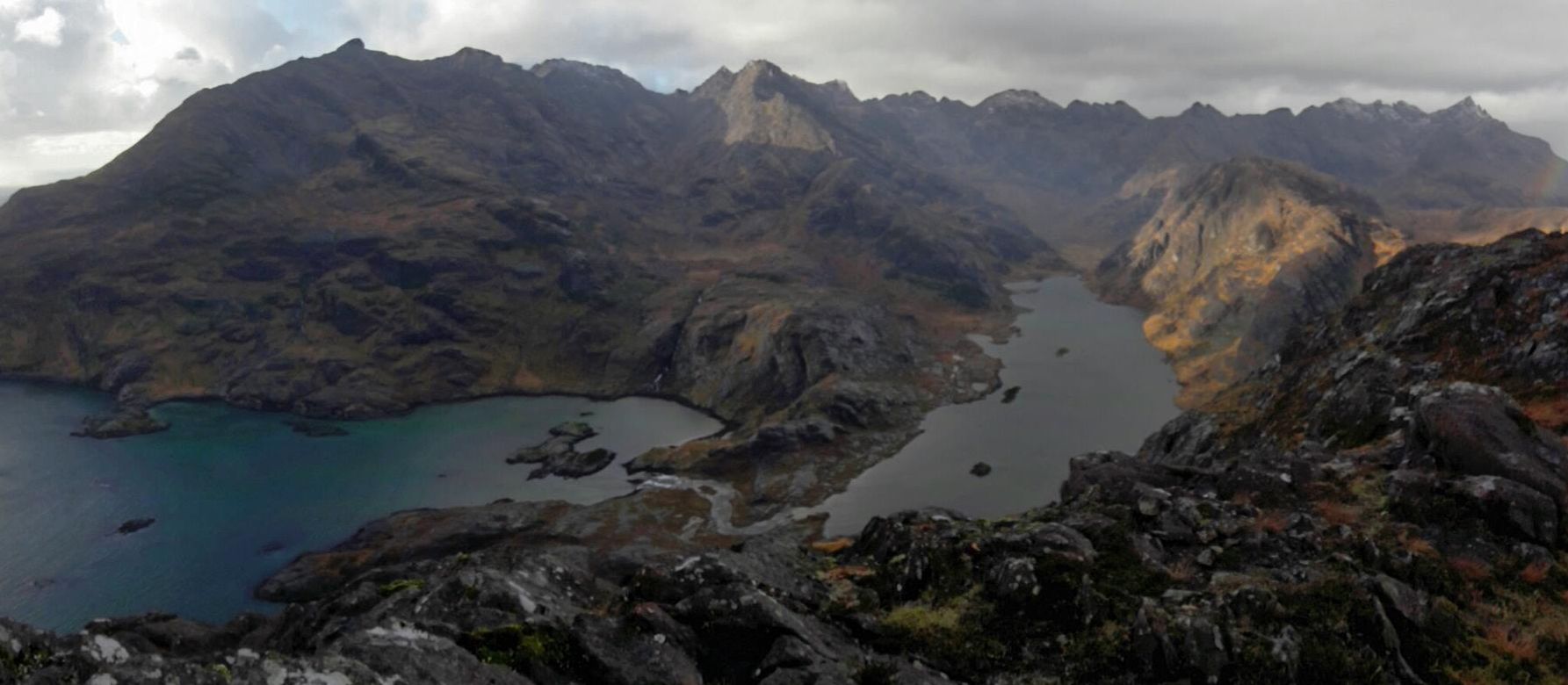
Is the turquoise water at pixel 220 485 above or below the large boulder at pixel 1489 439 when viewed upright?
below

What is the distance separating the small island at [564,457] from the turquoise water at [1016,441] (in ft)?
162

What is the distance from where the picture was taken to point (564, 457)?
144875mm

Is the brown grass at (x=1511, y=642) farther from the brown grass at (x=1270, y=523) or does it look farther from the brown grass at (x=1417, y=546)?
the brown grass at (x=1270, y=523)

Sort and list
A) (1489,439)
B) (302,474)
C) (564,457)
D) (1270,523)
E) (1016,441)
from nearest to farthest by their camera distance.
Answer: (1270,523) < (1489,439) < (302,474) < (1016,441) < (564,457)

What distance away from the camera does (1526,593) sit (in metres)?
19.1

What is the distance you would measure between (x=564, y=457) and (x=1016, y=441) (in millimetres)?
86951

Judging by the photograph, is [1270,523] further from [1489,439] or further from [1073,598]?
[1073,598]

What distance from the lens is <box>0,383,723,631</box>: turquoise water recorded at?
96.7m

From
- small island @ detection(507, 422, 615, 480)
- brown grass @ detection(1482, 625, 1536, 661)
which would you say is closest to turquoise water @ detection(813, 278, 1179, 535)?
small island @ detection(507, 422, 615, 480)

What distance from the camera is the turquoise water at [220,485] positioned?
9669cm

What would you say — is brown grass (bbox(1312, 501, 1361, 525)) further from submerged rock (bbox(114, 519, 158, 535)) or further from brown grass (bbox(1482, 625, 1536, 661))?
submerged rock (bbox(114, 519, 158, 535))

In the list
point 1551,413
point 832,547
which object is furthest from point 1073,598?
point 1551,413

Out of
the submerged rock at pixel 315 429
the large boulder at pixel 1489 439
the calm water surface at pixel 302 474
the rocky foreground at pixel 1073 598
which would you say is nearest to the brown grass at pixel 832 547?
the rocky foreground at pixel 1073 598

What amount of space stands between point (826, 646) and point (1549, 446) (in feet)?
84.5
